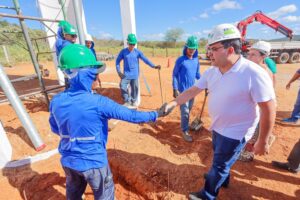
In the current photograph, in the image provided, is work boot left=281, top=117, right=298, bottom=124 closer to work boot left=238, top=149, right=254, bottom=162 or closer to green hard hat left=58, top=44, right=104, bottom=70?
work boot left=238, top=149, right=254, bottom=162

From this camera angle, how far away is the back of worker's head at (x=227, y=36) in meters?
1.56

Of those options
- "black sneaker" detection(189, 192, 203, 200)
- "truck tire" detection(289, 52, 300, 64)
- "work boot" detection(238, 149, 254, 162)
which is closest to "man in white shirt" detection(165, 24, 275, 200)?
"black sneaker" detection(189, 192, 203, 200)

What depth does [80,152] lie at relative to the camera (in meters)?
1.65

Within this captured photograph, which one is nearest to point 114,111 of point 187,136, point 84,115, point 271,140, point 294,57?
point 84,115

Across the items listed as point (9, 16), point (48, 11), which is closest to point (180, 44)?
point (48, 11)

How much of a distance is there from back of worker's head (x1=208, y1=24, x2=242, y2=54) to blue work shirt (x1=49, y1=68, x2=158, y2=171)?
95 cm

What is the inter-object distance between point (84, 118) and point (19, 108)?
252 cm

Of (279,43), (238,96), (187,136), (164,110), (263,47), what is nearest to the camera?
(238,96)

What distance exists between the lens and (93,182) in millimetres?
1756

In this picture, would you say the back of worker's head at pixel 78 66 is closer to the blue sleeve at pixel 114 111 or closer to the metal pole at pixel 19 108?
the blue sleeve at pixel 114 111

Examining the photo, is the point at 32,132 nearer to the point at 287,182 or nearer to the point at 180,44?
the point at 287,182

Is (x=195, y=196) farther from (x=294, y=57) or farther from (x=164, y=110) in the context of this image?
(x=294, y=57)

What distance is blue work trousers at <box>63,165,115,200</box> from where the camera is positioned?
5.67ft

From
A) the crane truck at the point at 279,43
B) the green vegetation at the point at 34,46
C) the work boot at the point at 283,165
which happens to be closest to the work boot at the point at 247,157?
the work boot at the point at 283,165
